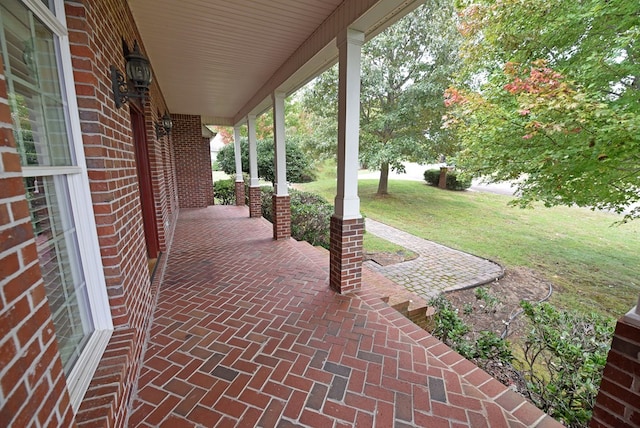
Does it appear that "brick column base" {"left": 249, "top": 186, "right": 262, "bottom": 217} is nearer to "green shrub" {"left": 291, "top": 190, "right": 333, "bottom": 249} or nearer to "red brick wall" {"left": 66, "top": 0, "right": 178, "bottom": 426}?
"green shrub" {"left": 291, "top": 190, "right": 333, "bottom": 249}

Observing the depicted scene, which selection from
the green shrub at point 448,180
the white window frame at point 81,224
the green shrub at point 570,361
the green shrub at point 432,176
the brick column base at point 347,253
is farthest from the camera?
the green shrub at point 432,176

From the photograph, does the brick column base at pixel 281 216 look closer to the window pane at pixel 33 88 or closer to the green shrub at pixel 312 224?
the green shrub at pixel 312 224

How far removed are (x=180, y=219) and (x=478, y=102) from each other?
7.48 m

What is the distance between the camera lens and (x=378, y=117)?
10.4 m

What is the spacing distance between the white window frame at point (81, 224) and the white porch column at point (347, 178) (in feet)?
7.05

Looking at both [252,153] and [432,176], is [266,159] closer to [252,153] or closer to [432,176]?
[252,153]

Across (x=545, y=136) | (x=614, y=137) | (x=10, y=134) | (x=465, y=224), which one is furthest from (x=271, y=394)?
(x=465, y=224)

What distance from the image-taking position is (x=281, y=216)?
5363mm

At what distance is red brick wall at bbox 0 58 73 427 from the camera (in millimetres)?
703

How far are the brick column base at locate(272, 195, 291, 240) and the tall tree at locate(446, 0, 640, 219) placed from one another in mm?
3600

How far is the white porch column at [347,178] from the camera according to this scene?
288 centimetres

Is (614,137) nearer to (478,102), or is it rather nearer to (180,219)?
(478,102)

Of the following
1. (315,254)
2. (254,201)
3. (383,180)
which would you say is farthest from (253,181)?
(383,180)

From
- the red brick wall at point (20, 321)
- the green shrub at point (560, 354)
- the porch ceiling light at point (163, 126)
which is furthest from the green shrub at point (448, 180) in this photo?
the red brick wall at point (20, 321)
